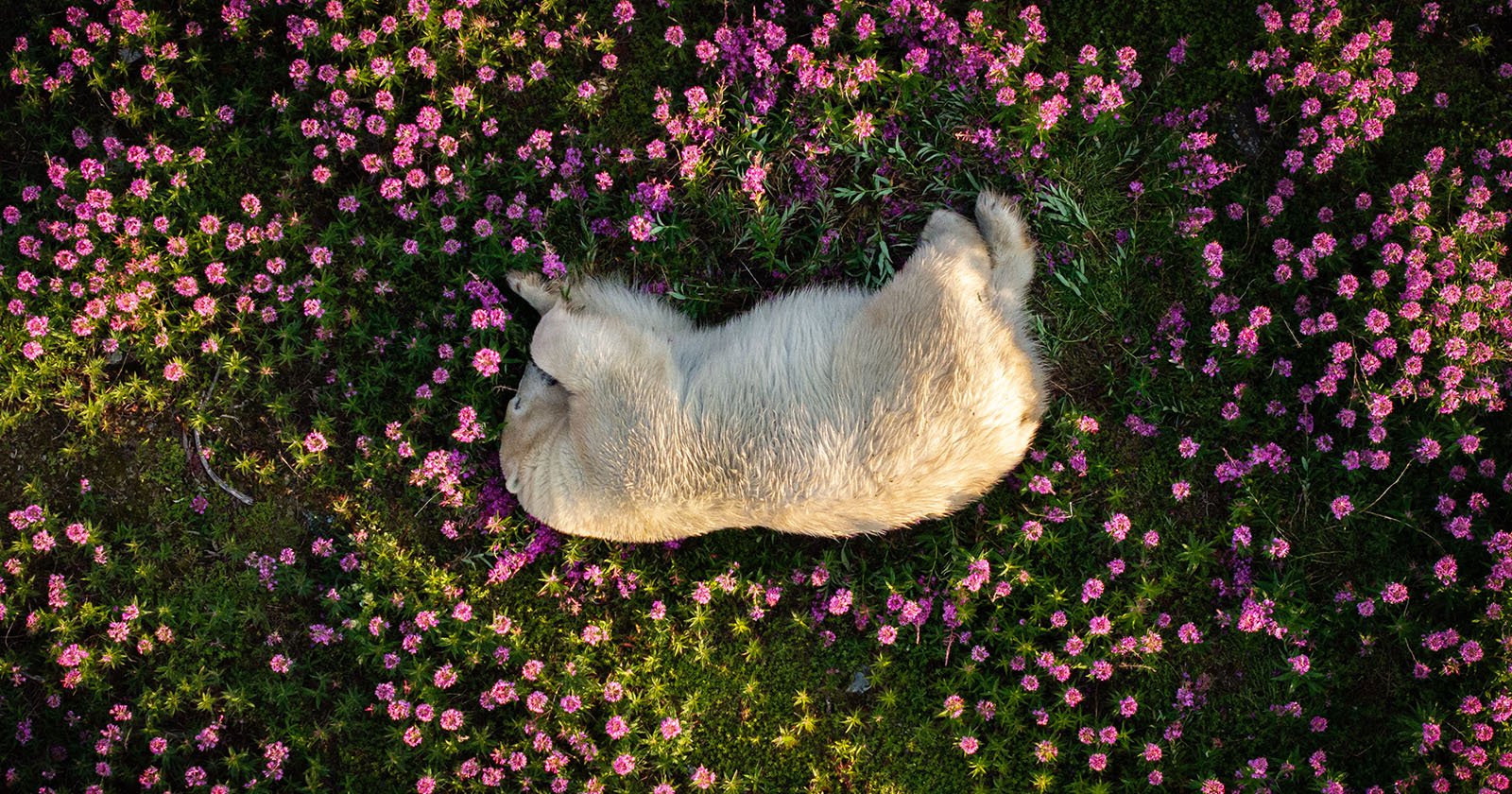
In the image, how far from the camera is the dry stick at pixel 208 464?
616cm

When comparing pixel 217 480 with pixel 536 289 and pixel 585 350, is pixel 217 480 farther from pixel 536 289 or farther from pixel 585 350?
pixel 585 350

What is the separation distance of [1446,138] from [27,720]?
33.2ft

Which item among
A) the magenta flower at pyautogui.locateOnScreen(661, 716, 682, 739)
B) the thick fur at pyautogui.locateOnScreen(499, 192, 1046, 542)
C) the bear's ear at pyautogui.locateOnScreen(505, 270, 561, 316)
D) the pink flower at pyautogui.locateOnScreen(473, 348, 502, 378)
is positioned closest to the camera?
the thick fur at pyautogui.locateOnScreen(499, 192, 1046, 542)

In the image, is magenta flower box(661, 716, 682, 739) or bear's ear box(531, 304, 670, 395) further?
magenta flower box(661, 716, 682, 739)

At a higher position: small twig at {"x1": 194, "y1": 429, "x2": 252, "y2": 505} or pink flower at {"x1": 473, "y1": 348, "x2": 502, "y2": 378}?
A: pink flower at {"x1": 473, "y1": 348, "x2": 502, "y2": 378}

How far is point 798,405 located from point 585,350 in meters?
1.35

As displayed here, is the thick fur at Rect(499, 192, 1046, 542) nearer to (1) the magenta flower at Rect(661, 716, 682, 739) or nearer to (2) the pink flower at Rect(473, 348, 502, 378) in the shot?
(2) the pink flower at Rect(473, 348, 502, 378)

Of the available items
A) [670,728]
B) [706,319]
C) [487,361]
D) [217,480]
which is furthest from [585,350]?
[217,480]

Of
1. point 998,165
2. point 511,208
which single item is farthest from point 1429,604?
point 511,208

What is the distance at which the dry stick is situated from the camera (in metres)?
6.16

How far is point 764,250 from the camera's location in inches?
239

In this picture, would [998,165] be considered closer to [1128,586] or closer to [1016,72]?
[1016,72]

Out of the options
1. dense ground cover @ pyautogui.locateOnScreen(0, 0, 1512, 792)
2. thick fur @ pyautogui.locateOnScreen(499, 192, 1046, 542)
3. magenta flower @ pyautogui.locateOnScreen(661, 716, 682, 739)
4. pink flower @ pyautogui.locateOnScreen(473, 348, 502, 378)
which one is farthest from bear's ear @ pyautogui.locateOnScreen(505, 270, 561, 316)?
magenta flower @ pyautogui.locateOnScreen(661, 716, 682, 739)

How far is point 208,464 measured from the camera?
6.19 meters
